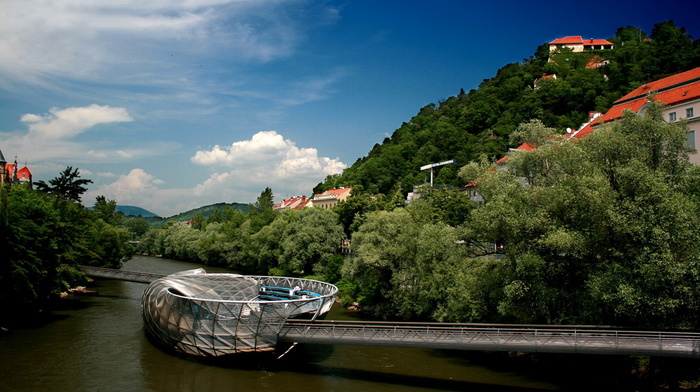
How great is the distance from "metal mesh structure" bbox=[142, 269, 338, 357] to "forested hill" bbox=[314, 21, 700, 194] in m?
62.5

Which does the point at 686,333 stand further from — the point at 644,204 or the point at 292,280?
the point at 292,280

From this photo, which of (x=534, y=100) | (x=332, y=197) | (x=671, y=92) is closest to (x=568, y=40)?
(x=534, y=100)

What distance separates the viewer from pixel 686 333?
54.9ft

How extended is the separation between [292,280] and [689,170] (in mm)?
24132

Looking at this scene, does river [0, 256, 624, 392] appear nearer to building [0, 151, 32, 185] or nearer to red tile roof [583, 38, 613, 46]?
building [0, 151, 32, 185]

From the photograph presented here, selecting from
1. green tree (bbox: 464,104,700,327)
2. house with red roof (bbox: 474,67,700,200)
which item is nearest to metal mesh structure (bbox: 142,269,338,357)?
green tree (bbox: 464,104,700,327)

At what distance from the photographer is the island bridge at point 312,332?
57.0ft

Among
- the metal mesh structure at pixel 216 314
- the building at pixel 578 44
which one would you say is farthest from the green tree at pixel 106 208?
the building at pixel 578 44

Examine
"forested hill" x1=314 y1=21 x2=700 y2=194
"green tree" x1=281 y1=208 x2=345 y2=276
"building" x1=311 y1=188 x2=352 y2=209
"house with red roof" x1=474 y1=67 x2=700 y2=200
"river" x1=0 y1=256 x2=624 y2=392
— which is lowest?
"river" x1=0 y1=256 x2=624 y2=392

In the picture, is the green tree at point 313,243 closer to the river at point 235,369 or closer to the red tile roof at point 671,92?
the river at point 235,369

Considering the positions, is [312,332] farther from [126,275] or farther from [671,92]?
[671,92]

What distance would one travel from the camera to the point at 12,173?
248 ft

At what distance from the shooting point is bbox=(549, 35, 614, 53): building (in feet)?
379

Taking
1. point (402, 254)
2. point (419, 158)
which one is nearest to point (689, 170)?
point (402, 254)
